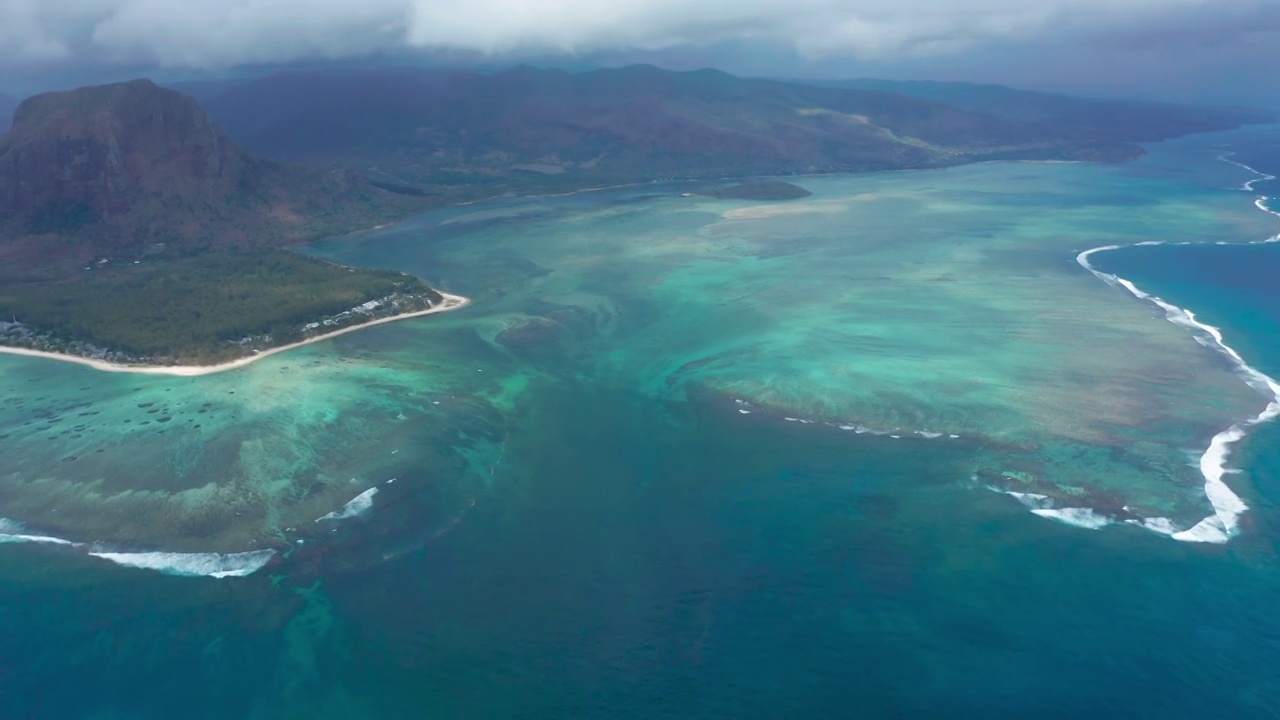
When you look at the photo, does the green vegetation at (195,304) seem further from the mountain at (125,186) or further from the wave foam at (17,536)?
the wave foam at (17,536)

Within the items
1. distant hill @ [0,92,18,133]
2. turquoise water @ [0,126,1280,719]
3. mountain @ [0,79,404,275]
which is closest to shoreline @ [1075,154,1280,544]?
turquoise water @ [0,126,1280,719]

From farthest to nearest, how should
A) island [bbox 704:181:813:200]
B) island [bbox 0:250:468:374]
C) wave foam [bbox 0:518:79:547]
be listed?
island [bbox 704:181:813:200] → island [bbox 0:250:468:374] → wave foam [bbox 0:518:79:547]

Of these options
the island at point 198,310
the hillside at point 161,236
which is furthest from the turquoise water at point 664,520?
the hillside at point 161,236

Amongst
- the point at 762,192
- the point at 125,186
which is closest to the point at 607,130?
the point at 762,192

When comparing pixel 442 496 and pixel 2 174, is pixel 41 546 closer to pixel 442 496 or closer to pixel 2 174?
pixel 442 496

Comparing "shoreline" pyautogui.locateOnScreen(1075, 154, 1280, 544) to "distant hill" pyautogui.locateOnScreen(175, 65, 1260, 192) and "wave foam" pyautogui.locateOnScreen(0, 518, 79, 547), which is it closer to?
"wave foam" pyautogui.locateOnScreen(0, 518, 79, 547)
